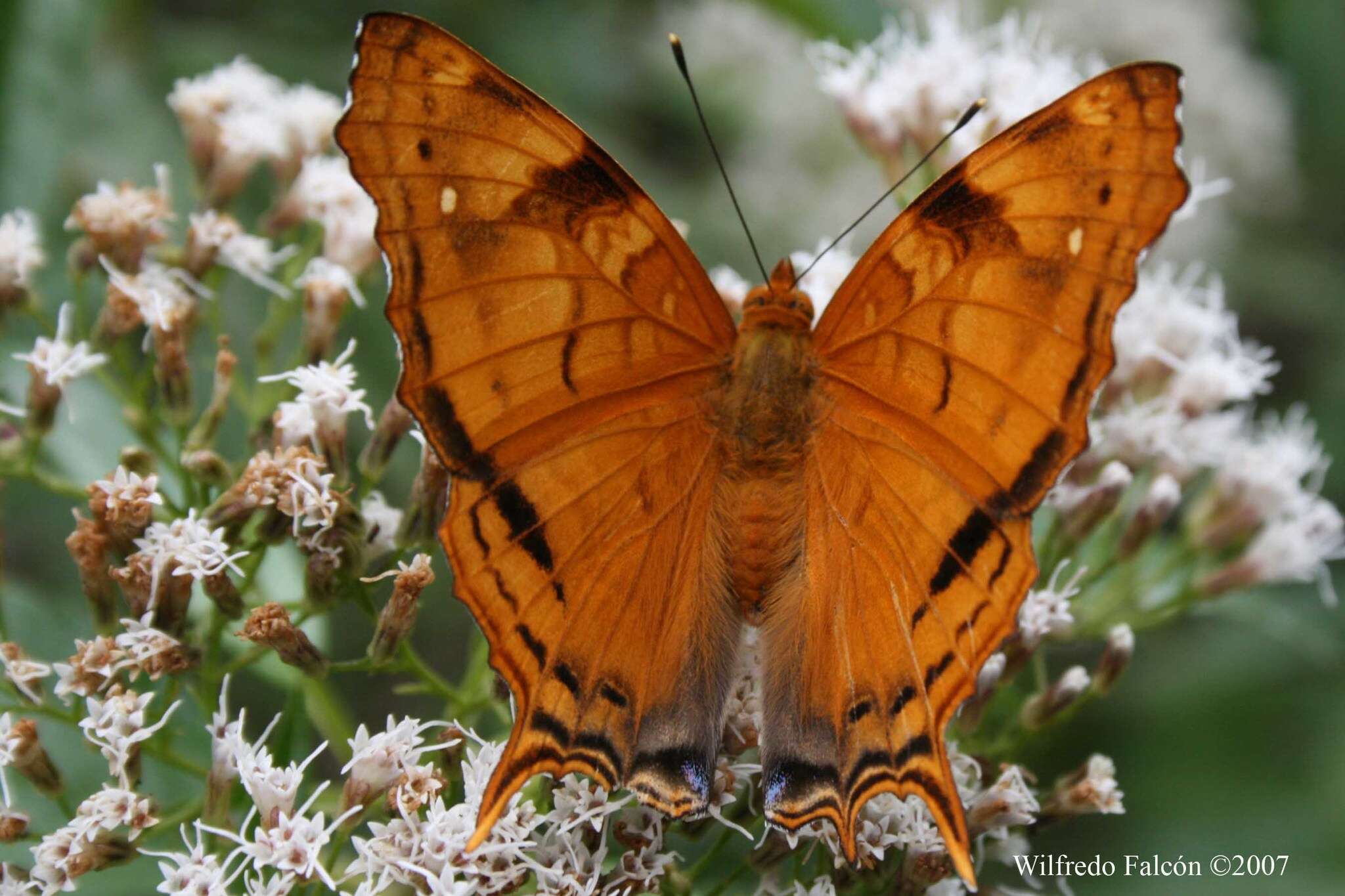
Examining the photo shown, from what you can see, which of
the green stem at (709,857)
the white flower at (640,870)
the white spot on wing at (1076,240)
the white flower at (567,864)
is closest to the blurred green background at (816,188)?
the white flower at (567,864)

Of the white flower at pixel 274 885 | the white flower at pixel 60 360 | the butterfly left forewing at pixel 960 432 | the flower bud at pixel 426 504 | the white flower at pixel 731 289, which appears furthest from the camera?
the white flower at pixel 731 289

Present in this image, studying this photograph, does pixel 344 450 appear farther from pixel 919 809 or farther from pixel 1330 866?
pixel 1330 866

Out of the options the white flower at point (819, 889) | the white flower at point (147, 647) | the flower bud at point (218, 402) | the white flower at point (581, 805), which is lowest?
the white flower at point (819, 889)

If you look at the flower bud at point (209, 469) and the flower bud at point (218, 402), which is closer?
the flower bud at point (209, 469)

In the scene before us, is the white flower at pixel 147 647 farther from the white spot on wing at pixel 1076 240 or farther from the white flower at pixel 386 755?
the white spot on wing at pixel 1076 240

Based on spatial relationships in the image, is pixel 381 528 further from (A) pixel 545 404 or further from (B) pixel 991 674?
(B) pixel 991 674

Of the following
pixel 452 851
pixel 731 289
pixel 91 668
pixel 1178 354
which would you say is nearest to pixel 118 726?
pixel 91 668

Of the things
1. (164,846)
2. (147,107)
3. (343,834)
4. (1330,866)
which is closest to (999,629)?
(343,834)
